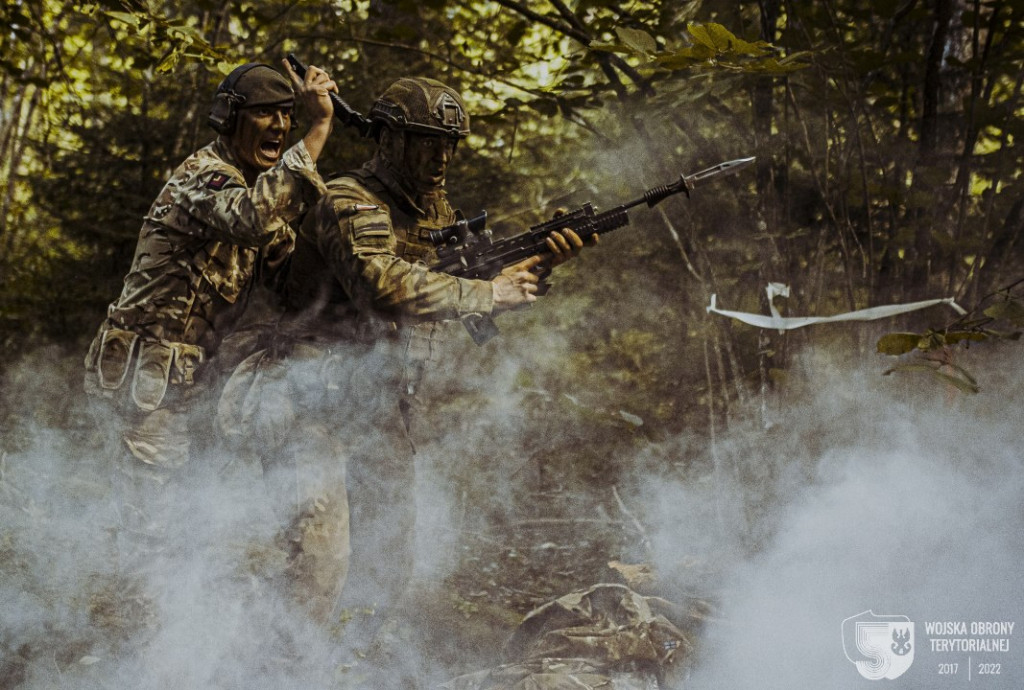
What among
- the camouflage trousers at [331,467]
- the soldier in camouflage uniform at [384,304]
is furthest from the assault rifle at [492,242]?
the camouflage trousers at [331,467]

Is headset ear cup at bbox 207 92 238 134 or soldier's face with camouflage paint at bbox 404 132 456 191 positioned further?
soldier's face with camouflage paint at bbox 404 132 456 191

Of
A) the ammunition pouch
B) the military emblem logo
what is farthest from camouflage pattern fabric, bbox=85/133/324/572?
the military emblem logo

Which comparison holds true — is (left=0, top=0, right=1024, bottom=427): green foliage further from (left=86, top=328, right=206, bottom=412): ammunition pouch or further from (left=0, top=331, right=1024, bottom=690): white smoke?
(left=86, top=328, right=206, bottom=412): ammunition pouch

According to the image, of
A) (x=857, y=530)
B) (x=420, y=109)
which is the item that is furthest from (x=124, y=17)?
(x=857, y=530)

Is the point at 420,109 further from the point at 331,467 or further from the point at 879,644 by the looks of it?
the point at 879,644

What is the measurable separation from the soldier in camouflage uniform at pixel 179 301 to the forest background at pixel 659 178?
1.03 meters

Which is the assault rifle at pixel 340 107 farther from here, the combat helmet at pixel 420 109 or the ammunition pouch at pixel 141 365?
the ammunition pouch at pixel 141 365

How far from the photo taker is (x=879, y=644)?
431 cm

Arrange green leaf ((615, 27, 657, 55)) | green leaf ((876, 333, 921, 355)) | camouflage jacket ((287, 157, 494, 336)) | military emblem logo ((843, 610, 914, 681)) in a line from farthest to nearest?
1. military emblem logo ((843, 610, 914, 681))
2. green leaf ((615, 27, 657, 55))
3. green leaf ((876, 333, 921, 355))
4. camouflage jacket ((287, 157, 494, 336))

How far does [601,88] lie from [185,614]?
3.47 meters

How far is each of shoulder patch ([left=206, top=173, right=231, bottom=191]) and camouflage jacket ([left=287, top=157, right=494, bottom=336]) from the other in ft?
1.16

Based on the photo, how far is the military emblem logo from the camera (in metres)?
4.25

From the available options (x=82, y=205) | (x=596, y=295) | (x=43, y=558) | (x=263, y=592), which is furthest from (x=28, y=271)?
(x=263, y=592)

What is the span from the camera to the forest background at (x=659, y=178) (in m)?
5.06
